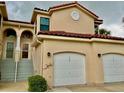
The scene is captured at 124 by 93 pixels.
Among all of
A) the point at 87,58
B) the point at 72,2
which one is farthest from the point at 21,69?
the point at 72,2

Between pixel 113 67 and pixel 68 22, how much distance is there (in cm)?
749

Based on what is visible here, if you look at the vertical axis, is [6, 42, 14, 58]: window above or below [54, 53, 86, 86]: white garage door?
above

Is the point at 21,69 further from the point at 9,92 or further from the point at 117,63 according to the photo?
the point at 117,63

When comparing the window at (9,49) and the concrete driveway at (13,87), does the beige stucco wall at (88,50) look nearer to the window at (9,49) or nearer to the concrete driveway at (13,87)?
the concrete driveway at (13,87)

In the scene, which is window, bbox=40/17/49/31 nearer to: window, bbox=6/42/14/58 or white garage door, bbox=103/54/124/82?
window, bbox=6/42/14/58

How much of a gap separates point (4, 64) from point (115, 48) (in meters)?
12.4

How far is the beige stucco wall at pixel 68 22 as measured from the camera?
17.4m

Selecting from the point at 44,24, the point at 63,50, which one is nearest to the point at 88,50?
the point at 63,50

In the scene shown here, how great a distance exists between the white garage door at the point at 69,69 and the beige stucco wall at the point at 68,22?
5668 mm

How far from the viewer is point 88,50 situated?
13289mm

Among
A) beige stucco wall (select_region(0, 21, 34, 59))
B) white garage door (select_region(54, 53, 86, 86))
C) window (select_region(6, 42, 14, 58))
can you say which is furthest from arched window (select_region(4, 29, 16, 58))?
white garage door (select_region(54, 53, 86, 86))

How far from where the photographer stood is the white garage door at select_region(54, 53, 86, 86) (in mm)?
11977

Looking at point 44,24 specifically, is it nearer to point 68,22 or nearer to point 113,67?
point 68,22

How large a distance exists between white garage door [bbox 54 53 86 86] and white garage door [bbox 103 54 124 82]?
7.40ft
